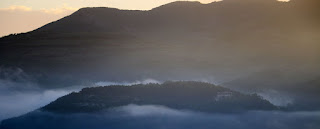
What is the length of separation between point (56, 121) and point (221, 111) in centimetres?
5081

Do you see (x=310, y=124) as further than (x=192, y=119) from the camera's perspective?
No

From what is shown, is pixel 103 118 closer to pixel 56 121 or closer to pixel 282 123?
pixel 56 121

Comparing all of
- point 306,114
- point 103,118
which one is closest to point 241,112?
point 306,114

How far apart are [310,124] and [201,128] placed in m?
32.9

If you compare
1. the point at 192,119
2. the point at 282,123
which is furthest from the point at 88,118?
the point at 282,123

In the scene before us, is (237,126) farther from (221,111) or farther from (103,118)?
(103,118)

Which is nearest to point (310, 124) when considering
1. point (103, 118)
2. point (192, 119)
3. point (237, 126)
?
point (237, 126)

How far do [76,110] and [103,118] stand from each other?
950 cm

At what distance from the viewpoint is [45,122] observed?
184m

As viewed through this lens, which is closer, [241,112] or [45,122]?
[45,122]

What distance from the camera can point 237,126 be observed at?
637ft

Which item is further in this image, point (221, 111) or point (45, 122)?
point (221, 111)

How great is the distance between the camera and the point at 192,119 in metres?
199

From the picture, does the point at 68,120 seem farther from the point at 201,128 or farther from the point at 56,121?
the point at 201,128
